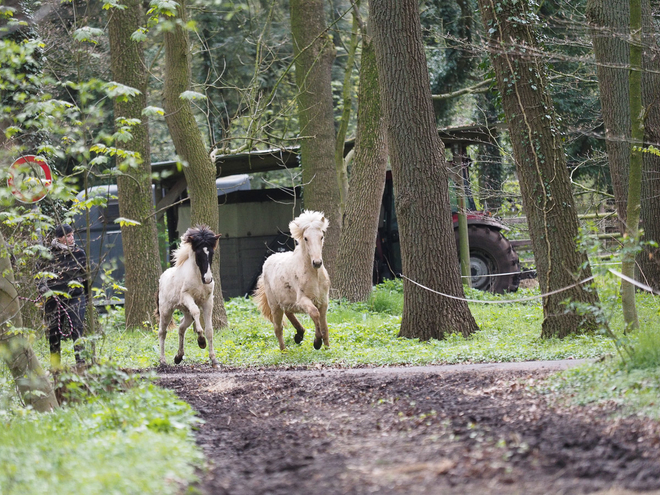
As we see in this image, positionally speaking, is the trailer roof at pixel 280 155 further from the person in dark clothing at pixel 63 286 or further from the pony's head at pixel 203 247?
→ the person in dark clothing at pixel 63 286

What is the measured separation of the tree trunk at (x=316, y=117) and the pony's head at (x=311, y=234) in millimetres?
6679

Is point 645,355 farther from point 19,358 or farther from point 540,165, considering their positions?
point 19,358

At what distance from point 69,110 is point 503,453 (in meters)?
4.68

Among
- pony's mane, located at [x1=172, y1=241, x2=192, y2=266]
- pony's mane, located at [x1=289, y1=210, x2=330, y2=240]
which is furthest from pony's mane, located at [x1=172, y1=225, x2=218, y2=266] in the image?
pony's mane, located at [x1=289, y1=210, x2=330, y2=240]

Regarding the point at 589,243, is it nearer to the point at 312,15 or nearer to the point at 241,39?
the point at 312,15

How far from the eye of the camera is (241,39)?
93.4ft

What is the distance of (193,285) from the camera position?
11.5m

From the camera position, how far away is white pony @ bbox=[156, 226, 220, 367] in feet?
37.0

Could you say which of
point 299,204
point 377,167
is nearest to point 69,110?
point 377,167

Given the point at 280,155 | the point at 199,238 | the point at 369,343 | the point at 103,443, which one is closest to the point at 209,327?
the point at 199,238

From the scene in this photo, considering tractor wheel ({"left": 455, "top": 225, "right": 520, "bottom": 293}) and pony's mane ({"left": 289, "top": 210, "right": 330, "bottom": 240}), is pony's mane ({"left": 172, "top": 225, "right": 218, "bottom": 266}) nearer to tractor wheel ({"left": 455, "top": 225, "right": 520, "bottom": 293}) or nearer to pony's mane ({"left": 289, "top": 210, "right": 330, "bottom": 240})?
pony's mane ({"left": 289, "top": 210, "right": 330, "bottom": 240})

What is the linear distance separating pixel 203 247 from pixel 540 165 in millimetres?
4815

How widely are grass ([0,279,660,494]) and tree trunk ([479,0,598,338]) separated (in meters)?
0.65

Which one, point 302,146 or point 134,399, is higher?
point 302,146
